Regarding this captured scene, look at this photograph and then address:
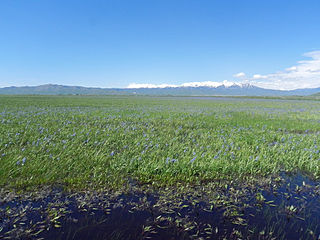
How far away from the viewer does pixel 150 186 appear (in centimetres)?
483

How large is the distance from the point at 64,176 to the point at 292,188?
21.6ft

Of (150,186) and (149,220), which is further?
(150,186)

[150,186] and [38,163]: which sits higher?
[38,163]

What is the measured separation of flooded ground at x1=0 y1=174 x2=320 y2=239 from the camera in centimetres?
314

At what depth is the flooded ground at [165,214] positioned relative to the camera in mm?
3139

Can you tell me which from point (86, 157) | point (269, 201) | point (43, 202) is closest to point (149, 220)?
point (43, 202)

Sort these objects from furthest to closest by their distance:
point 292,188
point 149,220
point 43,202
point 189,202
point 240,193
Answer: point 292,188
point 240,193
point 189,202
point 43,202
point 149,220

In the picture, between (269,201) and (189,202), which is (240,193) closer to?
(269,201)

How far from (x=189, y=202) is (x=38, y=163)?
15.3 feet

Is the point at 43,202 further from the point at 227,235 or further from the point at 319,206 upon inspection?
the point at 319,206

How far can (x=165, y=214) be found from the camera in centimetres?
368

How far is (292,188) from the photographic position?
491 cm

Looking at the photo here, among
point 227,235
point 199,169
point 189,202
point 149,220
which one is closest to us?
point 227,235

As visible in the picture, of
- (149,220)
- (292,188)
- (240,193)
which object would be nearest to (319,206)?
(292,188)
